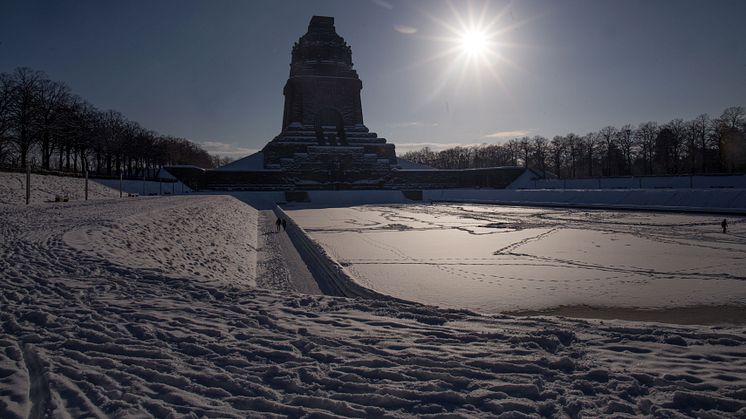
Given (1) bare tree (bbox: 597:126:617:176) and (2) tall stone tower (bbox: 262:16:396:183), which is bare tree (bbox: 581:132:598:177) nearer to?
(1) bare tree (bbox: 597:126:617:176)

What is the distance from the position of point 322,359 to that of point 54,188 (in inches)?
1259

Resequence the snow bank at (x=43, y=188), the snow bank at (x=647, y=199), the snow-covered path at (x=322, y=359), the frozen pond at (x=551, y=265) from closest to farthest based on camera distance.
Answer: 1. the snow-covered path at (x=322, y=359)
2. the frozen pond at (x=551, y=265)
3. the snow bank at (x=647, y=199)
4. the snow bank at (x=43, y=188)

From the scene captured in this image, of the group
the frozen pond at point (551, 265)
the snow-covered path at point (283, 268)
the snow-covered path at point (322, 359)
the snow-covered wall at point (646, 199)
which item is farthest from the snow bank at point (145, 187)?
the snow-covered path at point (322, 359)

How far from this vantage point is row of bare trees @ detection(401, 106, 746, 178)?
162ft

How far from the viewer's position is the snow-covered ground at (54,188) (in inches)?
920

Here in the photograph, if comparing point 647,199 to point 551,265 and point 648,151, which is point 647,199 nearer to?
point 551,265

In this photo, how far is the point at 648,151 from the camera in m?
64.3

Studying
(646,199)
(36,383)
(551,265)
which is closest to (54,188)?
(36,383)

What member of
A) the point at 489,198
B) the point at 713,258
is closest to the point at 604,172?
the point at 489,198

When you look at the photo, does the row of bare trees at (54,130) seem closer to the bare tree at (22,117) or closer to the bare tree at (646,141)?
the bare tree at (22,117)

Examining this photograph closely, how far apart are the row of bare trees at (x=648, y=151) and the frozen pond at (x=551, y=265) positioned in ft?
124

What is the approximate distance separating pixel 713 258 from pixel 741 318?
205 inches

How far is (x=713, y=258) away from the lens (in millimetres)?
9609

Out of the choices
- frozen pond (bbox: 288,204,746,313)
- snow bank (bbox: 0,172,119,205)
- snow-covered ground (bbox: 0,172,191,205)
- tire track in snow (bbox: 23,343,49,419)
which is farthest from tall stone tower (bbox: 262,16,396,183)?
tire track in snow (bbox: 23,343,49,419)
